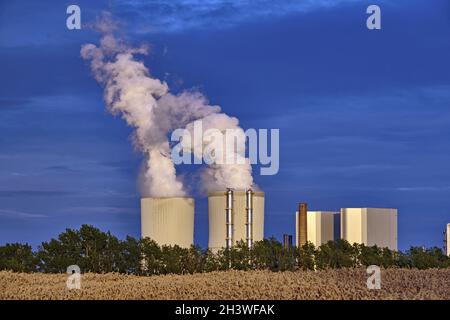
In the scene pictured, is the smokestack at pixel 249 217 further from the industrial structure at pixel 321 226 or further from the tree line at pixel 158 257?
the tree line at pixel 158 257

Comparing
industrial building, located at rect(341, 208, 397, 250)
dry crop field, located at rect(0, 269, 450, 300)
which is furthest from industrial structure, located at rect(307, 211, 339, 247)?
dry crop field, located at rect(0, 269, 450, 300)

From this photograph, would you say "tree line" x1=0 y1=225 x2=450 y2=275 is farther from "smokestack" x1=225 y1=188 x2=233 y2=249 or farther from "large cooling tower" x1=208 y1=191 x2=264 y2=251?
"smokestack" x1=225 y1=188 x2=233 y2=249

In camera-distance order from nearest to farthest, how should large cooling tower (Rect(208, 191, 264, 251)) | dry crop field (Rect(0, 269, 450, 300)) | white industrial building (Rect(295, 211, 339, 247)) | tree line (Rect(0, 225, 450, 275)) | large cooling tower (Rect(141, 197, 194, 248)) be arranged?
dry crop field (Rect(0, 269, 450, 300)), tree line (Rect(0, 225, 450, 275)), large cooling tower (Rect(141, 197, 194, 248)), large cooling tower (Rect(208, 191, 264, 251)), white industrial building (Rect(295, 211, 339, 247))

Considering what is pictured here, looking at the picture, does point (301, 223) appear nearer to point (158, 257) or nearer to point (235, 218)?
point (235, 218)

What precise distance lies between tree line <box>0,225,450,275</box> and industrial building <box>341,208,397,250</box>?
115ft

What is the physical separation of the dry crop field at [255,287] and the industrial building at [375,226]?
45.7 meters

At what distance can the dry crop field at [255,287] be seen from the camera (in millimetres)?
16766

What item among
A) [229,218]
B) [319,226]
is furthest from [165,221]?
[319,226]

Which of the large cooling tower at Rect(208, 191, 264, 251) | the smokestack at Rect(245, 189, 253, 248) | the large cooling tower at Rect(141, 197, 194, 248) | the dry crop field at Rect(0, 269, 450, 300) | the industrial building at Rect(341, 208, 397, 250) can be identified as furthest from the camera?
the industrial building at Rect(341, 208, 397, 250)

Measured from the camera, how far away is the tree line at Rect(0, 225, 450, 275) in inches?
1167

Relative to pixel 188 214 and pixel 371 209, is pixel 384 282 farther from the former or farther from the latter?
pixel 371 209

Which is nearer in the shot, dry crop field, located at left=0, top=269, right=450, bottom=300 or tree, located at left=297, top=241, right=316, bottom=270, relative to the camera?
dry crop field, located at left=0, top=269, right=450, bottom=300

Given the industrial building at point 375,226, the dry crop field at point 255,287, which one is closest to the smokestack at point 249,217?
the industrial building at point 375,226
